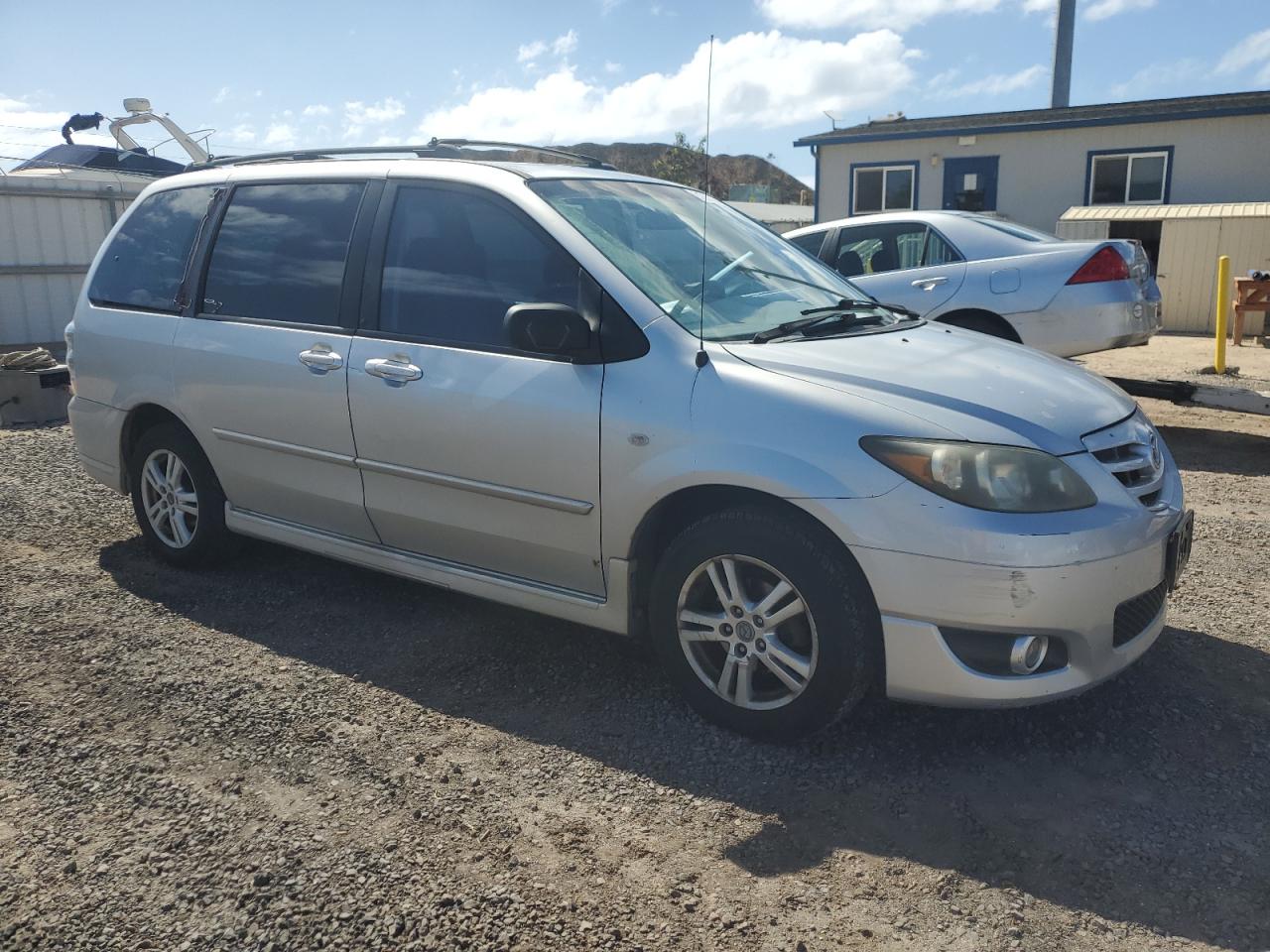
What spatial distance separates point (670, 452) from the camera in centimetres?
325

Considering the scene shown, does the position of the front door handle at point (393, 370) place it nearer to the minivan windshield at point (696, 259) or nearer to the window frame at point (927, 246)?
the minivan windshield at point (696, 259)

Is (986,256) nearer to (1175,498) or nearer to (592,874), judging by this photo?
(1175,498)

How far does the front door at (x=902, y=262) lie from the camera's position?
798cm

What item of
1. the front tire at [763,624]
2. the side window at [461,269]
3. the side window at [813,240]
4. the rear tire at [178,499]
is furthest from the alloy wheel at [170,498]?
the side window at [813,240]

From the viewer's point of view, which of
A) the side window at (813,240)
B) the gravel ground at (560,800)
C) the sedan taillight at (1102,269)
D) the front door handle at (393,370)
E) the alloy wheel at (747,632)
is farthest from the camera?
the side window at (813,240)

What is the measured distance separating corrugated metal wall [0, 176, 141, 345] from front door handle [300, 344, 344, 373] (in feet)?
40.6

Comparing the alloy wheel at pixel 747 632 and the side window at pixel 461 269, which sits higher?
the side window at pixel 461 269

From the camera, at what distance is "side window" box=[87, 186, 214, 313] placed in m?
4.80

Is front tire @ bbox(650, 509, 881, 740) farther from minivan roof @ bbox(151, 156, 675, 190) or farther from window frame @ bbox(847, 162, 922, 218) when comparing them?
window frame @ bbox(847, 162, 922, 218)

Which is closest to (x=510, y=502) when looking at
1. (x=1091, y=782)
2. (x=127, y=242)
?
(x=1091, y=782)

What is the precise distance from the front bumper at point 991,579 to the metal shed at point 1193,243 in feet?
52.6

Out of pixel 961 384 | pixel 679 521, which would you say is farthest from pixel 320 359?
pixel 961 384

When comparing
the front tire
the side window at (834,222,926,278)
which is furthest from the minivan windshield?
the side window at (834,222,926,278)

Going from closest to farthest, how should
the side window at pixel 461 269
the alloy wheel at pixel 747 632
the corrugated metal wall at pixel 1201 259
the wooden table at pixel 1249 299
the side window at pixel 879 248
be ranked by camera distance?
1. the alloy wheel at pixel 747 632
2. the side window at pixel 461 269
3. the side window at pixel 879 248
4. the wooden table at pixel 1249 299
5. the corrugated metal wall at pixel 1201 259
